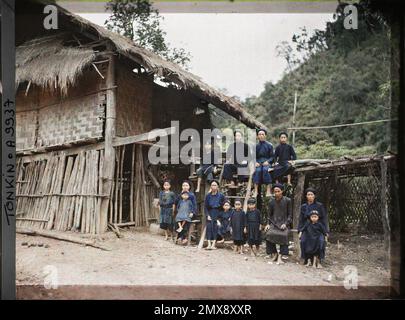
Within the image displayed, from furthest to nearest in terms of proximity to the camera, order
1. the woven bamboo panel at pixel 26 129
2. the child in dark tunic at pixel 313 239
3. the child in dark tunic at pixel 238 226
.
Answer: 1. the woven bamboo panel at pixel 26 129
2. the child in dark tunic at pixel 238 226
3. the child in dark tunic at pixel 313 239

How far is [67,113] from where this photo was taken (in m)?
7.25

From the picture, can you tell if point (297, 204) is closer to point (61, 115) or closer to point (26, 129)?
point (61, 115)

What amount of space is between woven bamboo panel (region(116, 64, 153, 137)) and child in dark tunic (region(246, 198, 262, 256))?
2940mm

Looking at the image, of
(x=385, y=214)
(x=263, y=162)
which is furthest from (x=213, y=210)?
(x=385, y=214)

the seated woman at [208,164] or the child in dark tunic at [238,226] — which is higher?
the seated woman at [208,164]

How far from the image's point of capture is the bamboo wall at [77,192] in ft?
21.2

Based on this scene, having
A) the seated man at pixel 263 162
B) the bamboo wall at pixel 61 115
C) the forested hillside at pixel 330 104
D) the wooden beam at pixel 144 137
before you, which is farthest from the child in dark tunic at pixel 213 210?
the forested hillside at pixel 330 104

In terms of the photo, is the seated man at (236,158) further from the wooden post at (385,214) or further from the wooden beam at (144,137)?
the wooden post at (385,214)

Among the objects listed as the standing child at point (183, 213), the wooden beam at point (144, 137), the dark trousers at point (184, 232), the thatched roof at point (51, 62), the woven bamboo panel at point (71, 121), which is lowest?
the dark trousers at point (184, 232)

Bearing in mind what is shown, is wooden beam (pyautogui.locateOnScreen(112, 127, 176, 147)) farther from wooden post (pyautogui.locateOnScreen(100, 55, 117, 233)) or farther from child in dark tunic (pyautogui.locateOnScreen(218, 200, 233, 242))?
child in dark tunic (pyautogui.locateOnScreen(218, 200, 233, 242))

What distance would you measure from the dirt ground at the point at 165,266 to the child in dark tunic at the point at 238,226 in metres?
0.30

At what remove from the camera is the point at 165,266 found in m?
5.20

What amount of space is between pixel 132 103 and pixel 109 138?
1124 mm

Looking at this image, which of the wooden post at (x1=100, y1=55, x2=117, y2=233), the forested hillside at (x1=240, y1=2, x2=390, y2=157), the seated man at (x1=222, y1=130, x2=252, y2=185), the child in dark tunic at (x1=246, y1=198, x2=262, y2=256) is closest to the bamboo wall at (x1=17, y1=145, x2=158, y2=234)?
the wooden post at (x1=100, y1=55, x2=117, y2=233)
